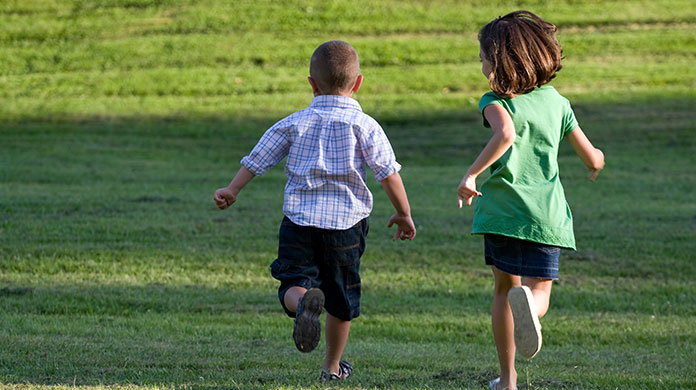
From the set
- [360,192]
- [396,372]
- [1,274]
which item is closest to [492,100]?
[360,192]

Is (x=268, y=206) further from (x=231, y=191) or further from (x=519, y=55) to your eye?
(x=519, y=55)

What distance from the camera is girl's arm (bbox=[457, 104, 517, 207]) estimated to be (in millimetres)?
3826

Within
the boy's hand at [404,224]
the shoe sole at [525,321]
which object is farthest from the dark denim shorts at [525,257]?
the boy's hand at [404,224]

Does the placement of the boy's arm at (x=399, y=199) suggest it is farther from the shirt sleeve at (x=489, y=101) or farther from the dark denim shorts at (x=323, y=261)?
the shirt sleeve at (x=489, y=101)

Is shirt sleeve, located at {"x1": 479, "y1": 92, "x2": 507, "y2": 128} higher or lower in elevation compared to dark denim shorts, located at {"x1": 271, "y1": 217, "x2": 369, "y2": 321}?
higher

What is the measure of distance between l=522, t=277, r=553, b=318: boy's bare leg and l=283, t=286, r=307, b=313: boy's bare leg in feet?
3.55

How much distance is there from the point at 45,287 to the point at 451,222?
5.22m

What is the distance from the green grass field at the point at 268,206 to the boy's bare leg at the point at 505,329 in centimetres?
32

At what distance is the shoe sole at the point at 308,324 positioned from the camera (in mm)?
3920

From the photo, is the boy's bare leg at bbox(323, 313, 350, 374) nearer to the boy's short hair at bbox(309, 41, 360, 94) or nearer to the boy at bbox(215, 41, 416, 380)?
the boy at bbox(215, 41, 416, 380)

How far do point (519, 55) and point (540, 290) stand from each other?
3.68 ft

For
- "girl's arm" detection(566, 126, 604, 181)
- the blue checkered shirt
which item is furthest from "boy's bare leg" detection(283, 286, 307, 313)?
"girl's arm" detection(566, 126, 604, 181)

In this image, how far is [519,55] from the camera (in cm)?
402

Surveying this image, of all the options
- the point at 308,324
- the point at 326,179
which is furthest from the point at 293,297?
the point at 326,179
